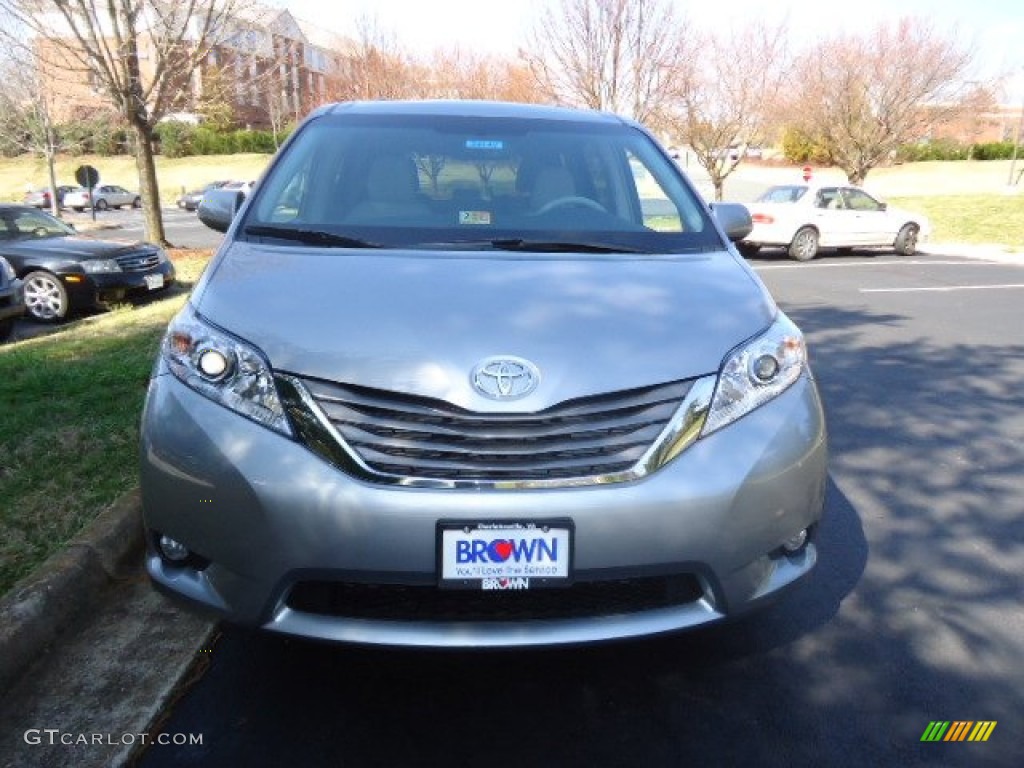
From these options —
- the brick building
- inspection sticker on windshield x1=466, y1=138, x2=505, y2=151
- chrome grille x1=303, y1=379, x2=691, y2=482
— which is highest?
the brick building

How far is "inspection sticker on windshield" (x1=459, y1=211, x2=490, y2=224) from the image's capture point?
3164 millimetres

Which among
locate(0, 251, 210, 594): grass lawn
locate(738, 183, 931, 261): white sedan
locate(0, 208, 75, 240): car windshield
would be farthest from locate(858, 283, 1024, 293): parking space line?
locate(0, 208, 75, 240): car windshield

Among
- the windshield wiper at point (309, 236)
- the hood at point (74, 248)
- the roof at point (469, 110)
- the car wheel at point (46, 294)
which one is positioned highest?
the roof at point (469, 110)

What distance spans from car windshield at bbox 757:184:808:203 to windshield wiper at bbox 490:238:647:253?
599 inches

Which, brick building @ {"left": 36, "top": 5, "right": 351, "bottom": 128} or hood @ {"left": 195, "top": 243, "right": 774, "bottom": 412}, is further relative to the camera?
brick building @ {"left": 36, "top": 5, "right": 351, "bottom": 128}

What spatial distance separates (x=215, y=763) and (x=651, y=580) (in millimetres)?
1232

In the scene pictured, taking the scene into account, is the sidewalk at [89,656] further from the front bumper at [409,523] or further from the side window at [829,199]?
the side window at [829,199]

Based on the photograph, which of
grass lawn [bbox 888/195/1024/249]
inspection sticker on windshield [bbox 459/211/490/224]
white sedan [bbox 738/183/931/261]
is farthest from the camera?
grass lawn [bbox 888/195/1024/249]

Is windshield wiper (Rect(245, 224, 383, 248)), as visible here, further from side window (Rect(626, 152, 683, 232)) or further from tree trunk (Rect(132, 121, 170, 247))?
tree trunk (Rect(132, 121, 170, 247))

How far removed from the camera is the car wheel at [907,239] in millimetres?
17953

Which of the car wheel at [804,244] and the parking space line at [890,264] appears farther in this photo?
the car wheel at [804,244]

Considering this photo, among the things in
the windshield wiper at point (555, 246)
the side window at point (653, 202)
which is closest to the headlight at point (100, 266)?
the side window at point (653, 202)

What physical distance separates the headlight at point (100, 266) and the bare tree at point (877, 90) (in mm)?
24297

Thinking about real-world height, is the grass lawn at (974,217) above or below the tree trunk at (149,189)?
below
